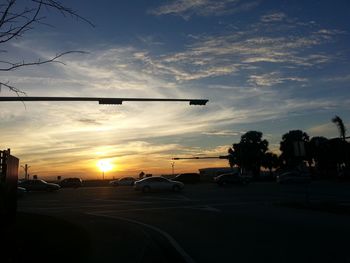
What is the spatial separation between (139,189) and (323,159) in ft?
224

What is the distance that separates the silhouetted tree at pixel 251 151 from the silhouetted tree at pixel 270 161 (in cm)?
85

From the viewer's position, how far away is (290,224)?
53.5ft

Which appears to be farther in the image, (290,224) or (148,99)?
(148,99)

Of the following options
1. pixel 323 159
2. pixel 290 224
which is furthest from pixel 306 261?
pixel 323 159

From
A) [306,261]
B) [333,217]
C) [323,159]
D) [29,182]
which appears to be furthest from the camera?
[323,159]

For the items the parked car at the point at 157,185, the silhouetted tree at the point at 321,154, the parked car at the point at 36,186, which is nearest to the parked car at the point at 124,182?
the parked car at the point at 36,186

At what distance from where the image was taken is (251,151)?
115 meters

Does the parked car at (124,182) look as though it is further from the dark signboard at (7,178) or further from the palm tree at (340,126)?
the dark signboard at (7,178)

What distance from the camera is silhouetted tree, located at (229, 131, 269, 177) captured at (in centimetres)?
11400

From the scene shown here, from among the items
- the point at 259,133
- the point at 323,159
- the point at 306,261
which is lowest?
the point at 306,261

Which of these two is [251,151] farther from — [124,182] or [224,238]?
[224,238]

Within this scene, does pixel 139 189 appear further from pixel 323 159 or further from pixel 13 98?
pixel 323 159

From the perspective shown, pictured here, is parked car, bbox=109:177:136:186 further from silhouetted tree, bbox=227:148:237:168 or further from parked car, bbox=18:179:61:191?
silhouetted tree, bbox=227:148:237:168

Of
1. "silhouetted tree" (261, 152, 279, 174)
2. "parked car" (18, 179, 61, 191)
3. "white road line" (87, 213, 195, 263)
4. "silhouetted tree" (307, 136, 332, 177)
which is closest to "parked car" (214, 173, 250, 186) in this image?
"parked car" (18, 179, 61, 191)
